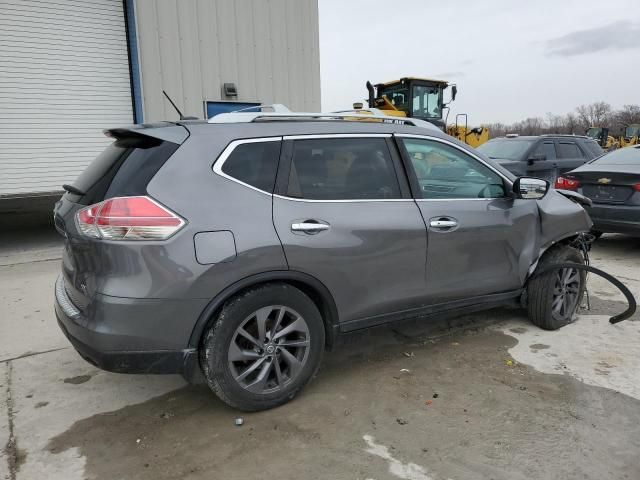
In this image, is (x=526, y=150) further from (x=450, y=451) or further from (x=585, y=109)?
(x=585, y=109)

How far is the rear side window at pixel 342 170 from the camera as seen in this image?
9.99 feet

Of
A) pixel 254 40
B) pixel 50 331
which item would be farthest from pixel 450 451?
pixel 254 40

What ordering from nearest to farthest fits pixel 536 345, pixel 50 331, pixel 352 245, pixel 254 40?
pixel 352 245 < pixel 536 345 < pixel 50 331 < pixel 254 40

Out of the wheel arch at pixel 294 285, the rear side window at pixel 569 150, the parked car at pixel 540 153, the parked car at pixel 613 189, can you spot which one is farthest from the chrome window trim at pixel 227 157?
the rear side window at pixel 569 150

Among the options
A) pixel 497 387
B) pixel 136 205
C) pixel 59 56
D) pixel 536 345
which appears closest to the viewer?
pixel 136 205

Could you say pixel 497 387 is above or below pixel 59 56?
below

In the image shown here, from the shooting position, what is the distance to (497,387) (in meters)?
3.31

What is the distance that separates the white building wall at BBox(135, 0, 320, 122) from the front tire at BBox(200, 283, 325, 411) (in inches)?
331

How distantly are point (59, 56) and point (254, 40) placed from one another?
13.5 ft

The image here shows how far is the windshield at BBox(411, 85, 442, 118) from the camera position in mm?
15836

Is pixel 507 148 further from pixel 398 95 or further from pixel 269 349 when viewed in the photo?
pixel 269 349

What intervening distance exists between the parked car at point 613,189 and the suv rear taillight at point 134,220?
6018mm

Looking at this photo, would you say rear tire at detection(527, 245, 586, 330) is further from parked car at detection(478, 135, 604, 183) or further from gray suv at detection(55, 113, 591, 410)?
parked car at detection(478, 135, 604, 183)

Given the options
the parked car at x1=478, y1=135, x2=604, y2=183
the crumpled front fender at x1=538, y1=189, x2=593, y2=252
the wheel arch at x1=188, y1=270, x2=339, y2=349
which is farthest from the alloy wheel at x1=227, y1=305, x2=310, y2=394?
the parked car at x1=478, y1=135, x2=604, y2=183
